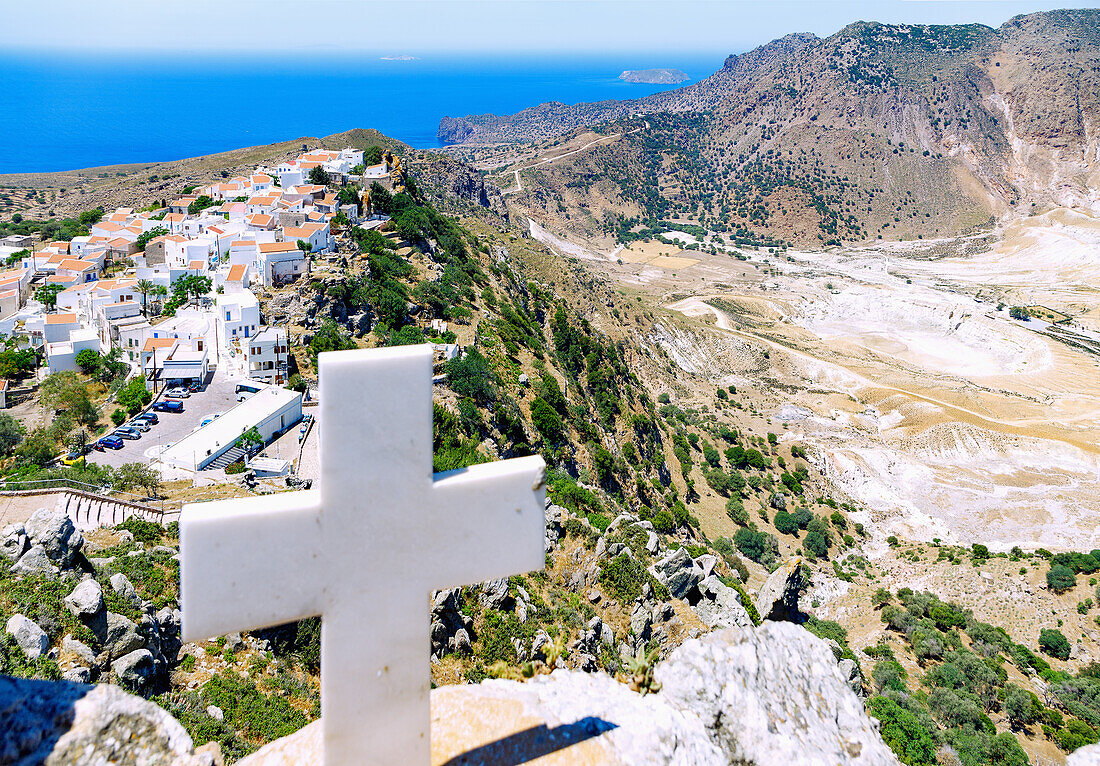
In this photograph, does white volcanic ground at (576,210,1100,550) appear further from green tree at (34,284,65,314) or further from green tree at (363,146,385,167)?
green tree at (34,284,65,314)

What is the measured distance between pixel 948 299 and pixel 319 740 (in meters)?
99.8

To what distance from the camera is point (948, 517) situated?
41250 mm

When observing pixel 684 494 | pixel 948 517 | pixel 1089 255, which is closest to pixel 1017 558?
pixel 948 517

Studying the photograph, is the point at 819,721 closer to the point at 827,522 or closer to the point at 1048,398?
the point at 827,522

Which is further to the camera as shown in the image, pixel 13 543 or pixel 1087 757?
pixel 13 543

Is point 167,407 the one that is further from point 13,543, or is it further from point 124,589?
point 124,589

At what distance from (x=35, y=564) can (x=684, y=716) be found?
29.7 ft

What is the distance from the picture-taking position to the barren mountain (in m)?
125

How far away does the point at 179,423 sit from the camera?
27.8 meters

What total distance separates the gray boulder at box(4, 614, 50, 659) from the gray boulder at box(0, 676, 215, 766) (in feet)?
10.8

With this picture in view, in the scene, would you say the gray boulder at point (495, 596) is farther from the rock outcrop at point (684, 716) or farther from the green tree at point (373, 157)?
the green tree at point (373, 157)

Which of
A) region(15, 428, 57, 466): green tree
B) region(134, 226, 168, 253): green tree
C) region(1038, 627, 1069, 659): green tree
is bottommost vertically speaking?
region(1038, 627, 1069, 659): green tree

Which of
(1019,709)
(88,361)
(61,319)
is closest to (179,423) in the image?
(88,361)

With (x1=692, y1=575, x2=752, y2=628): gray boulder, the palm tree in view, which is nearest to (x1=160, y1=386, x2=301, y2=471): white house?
the palm tree
